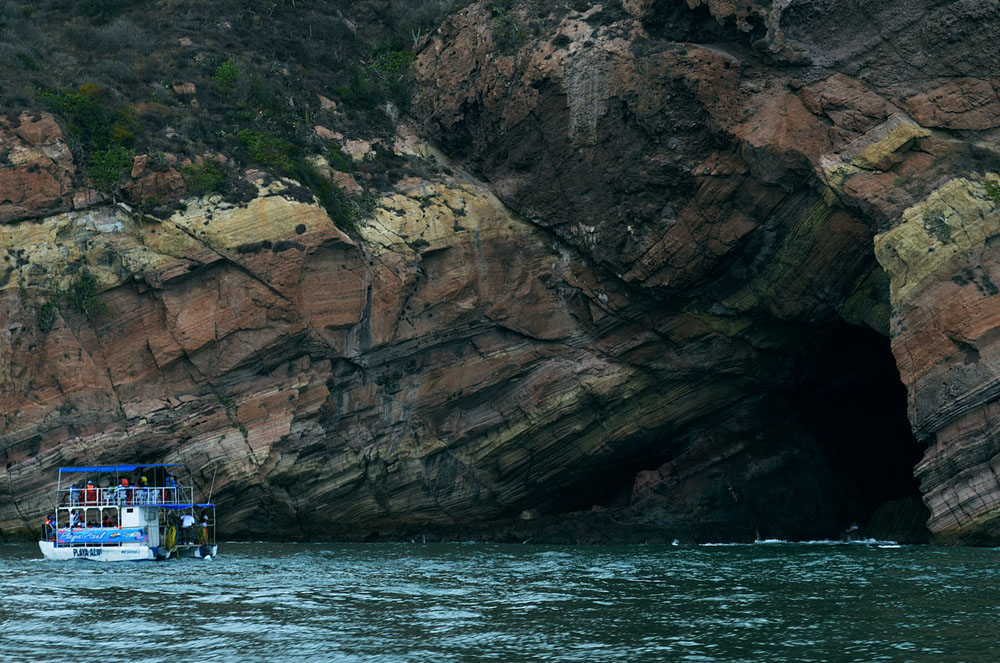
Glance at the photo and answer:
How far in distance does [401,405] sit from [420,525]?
419cm

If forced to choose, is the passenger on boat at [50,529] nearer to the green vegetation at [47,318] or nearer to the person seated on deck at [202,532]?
the person seated on deck at [202,532]

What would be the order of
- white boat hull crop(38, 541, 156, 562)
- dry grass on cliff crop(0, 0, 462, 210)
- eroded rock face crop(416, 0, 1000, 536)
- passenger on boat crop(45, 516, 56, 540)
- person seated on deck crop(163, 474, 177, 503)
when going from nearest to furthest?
eroded rock face crop(416, 0, 1000, 536) < white boat hull crop(38, 541, 156, 562) < passenger on boat crop(45, 516, 56, 540) < person seated on deck crop(163, 474, 177, 503) < dry grass on cliff crop(0, 0, 462, 210)

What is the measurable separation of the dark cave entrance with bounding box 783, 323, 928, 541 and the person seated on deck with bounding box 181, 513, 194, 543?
20.5m

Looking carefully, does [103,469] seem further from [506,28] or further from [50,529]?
[506,28]

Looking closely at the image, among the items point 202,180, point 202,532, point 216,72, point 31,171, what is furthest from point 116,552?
point 216,72

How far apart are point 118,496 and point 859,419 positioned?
26.0 m

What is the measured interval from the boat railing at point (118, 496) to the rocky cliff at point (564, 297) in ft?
3.70

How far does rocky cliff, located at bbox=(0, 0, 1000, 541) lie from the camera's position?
33250 mm

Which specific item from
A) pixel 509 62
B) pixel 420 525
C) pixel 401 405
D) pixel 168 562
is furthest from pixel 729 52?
pixel 168 562

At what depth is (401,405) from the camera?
37.2 meters

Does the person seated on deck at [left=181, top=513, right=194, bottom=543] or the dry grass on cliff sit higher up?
the dry grass on cliff

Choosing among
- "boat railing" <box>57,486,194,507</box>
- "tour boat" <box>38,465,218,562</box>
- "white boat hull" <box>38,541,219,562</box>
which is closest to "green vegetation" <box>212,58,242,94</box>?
"tour boat" <box>38,465,218,562</box>

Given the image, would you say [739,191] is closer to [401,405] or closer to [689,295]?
[689,295]

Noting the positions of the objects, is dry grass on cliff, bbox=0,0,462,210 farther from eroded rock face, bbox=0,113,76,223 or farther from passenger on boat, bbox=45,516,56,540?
passenger on boat, bbox=45,516,56,540
